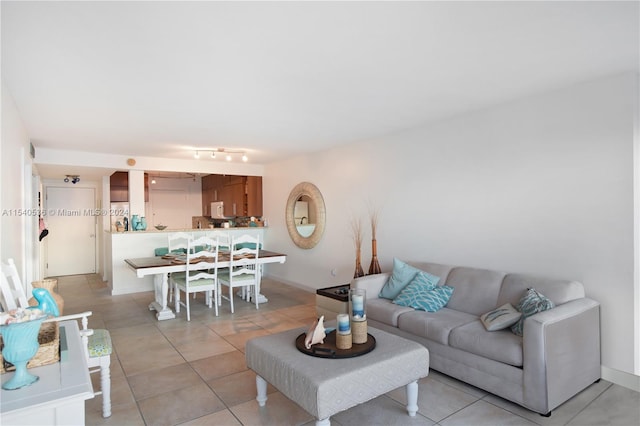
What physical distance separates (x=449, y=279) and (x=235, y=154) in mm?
4065

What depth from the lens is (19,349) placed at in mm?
1384

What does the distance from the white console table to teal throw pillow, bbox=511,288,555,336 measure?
267 cm

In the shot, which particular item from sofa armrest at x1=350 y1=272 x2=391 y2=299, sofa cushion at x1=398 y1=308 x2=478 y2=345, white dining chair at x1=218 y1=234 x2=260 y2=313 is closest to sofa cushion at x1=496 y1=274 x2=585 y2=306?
sofa cushion at x1=398 y1=308 x2=478 y2=345

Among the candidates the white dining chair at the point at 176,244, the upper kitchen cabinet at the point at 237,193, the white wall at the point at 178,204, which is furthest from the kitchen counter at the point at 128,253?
the white wall at the point at 178,204

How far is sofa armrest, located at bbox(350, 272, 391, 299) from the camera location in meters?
3.82

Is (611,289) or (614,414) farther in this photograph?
(611,289)

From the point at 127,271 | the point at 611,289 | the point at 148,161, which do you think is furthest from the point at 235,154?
the point at 611,289

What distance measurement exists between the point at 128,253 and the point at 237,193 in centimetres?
267

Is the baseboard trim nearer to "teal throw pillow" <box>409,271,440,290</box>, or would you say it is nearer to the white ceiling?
"teal throw pillow" <box>409,271,440,290</box>

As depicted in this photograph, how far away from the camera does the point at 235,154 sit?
615 cm

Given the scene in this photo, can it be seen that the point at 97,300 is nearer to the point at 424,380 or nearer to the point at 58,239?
the point at 58,239

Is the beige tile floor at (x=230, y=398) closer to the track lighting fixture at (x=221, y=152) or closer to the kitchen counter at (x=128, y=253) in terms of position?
the kitchen counter at (x=128, y=253)

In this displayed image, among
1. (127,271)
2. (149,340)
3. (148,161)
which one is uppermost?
(148,161)

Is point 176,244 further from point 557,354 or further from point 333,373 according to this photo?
point 557,354
